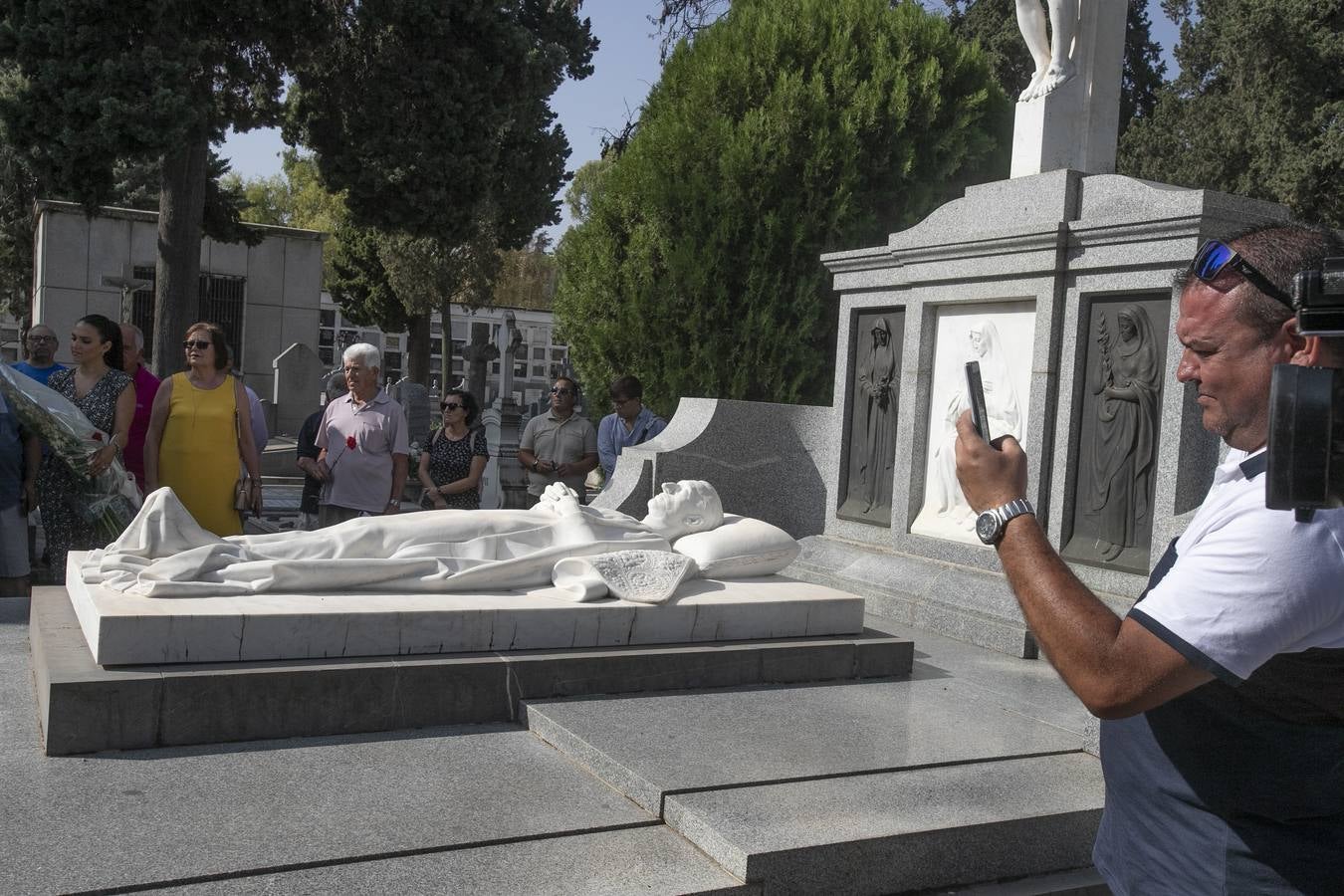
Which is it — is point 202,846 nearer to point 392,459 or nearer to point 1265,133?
point 392,459

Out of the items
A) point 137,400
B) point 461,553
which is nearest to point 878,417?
point 461,553

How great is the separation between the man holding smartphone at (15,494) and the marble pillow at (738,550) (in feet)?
11.6

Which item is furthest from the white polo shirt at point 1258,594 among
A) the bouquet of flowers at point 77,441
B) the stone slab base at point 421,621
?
the bouquet of flowers at point 77,441

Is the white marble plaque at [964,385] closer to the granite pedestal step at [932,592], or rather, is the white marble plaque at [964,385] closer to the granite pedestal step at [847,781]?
the granite pedestal step at [932,592]

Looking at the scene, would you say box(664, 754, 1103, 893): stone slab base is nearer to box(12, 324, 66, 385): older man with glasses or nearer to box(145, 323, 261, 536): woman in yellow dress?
box(145, 323, 261, 536): woman in yellow dress

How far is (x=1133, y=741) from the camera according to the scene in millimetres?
1935

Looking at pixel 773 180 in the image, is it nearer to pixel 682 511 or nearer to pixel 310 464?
pixel 310 464

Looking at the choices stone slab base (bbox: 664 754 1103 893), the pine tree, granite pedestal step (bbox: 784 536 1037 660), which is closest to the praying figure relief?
granite pedestal step (bbox: 784 536 1037 660)

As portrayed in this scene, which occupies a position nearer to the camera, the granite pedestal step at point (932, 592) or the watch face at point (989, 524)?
the watch face at point (989, 524)

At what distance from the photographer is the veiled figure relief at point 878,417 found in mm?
7715

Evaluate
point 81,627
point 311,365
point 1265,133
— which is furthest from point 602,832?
point 1265,133

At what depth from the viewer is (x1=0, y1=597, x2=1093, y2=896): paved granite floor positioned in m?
2.96

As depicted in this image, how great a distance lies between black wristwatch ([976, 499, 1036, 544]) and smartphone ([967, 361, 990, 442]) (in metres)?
0.13

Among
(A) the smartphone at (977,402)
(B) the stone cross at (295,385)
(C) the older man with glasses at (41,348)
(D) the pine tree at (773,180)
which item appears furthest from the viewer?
(B) the stone cross at (295,385)
